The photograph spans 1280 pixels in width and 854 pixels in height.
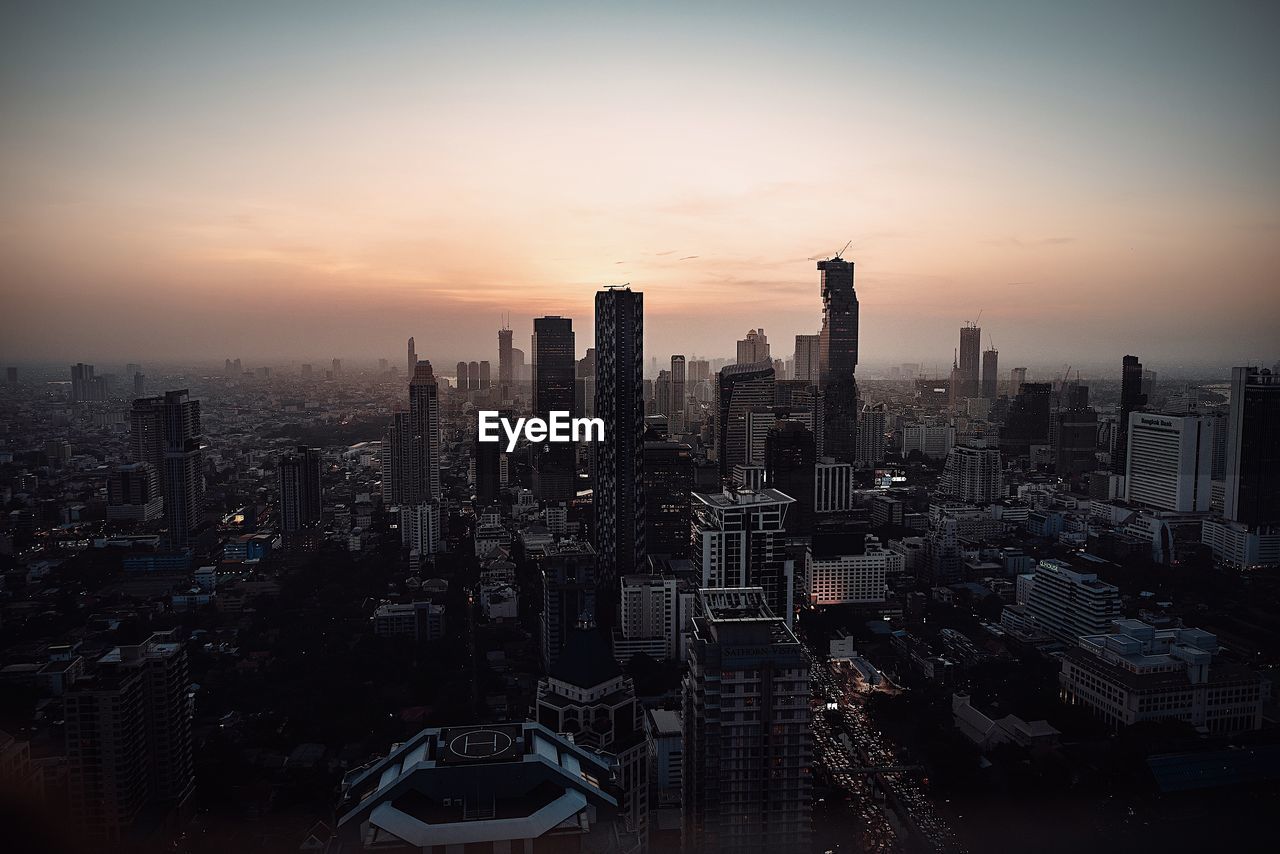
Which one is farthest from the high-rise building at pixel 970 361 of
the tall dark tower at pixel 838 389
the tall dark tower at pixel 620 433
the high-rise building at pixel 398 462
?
the high-rise building at pixel 398 462

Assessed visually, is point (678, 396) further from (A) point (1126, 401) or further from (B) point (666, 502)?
(A) point (1126, 401)

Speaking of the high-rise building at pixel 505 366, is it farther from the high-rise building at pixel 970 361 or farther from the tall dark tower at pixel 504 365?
the high-rise building at pixel 970 361

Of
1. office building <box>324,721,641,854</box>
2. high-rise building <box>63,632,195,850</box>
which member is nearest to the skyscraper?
high-rise building <box>63,632,195,850</box>

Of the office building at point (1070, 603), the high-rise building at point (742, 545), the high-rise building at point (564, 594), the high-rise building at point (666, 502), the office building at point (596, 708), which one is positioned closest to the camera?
the office building at point (596, 708)

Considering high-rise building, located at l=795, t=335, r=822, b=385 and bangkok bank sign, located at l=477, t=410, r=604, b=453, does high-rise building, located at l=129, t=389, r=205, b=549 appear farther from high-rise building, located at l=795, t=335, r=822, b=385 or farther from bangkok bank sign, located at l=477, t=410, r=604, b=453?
high-rise building, located at l=795, t=335, r=822, b=385

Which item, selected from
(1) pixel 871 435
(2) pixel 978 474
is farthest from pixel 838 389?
(2) pixel 978 474

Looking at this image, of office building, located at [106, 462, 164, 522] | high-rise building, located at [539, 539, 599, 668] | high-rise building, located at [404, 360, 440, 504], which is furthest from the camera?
high-rise building, located at [404, 360, 440, 504]
